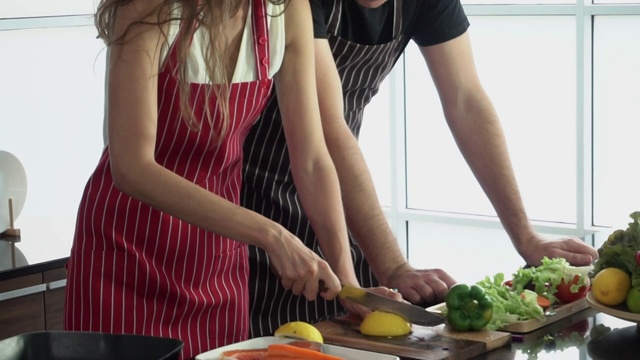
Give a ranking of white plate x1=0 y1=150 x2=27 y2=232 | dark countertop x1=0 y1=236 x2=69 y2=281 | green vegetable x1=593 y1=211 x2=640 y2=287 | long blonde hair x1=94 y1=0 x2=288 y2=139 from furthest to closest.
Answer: white plate x1=0 y1=150 x2=27 y2=232 → dark countertop x1=0 y1=236 x2=69 y2=281 → long blonde hair x1=94 y1=0 x2=288 y2=139 → green vegetable x1=593 y1=211 x2=640 y2=287

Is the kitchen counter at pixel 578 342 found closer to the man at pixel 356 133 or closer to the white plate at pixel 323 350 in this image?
the white plate at pixel 323 350

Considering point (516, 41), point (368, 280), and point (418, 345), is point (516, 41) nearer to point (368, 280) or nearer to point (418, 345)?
point (368, 280)

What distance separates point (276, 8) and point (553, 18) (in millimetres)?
2976

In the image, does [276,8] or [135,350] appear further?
[276,8]

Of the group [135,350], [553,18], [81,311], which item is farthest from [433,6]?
[553,18]

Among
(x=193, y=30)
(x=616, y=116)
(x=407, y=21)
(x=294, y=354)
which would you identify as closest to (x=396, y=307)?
(x=294, y=354)

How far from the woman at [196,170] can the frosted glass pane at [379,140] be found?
3431mm

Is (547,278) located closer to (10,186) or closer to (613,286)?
(613,286)

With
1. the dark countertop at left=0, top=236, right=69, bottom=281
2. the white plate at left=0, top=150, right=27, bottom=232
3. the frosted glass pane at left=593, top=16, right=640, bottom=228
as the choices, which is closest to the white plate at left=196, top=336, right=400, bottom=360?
the dark countertop at left=0, top=236, right=69, bottom=281

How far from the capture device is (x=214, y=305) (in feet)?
7.16

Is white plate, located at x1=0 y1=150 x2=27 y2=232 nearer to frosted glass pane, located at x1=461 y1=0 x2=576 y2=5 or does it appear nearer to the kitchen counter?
the kitchen counter

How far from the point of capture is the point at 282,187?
104 inches

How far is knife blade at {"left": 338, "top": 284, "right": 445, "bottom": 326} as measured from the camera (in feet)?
6.19

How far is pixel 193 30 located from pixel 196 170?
11.5 inches
